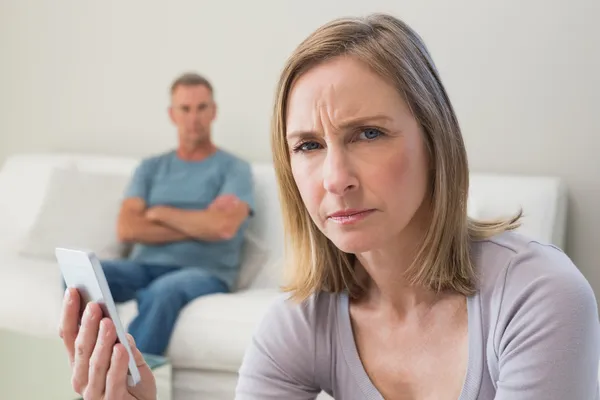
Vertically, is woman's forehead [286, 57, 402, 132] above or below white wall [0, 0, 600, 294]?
above

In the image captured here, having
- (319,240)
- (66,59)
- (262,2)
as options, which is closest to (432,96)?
(319,240)

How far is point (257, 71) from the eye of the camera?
3.26 metres

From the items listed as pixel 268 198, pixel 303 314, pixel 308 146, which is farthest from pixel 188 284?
pixel 308 146

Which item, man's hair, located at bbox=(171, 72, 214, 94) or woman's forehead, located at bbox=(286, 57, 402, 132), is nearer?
woman's forehead, located at bbox=(286, 57, 402, 132)

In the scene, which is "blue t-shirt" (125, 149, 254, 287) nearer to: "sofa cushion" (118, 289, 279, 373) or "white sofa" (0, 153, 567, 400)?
"white sofa" (0, 153, 567, 400)

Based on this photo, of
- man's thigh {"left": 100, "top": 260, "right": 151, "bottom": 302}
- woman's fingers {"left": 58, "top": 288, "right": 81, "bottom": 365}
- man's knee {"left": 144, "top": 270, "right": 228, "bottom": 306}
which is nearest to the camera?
woman's fingers {"left": 58, "top": 288, "right": 81, "bottom": 365}

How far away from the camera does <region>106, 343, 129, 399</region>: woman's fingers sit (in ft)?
3.25

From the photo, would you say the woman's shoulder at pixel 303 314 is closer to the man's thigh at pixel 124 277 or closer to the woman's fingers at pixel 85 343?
the woman's fingers at pixel 85 343

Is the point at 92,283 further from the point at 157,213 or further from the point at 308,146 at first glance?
the point at 157,213

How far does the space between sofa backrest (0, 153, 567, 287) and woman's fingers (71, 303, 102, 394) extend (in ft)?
5.38

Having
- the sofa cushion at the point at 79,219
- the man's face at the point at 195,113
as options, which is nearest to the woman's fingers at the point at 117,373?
the man's face at the point at 195,113

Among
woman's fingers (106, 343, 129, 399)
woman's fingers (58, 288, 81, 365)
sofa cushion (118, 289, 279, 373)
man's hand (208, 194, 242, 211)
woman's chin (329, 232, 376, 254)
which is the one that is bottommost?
sofa cushion (118, 289, 279, 373)

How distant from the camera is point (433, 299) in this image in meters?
1.05

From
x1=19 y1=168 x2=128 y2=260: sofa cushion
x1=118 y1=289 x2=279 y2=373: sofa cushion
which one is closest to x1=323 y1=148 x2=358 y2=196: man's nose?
x1=118 y1=289 x2=279 y2=373: sofa cushion
